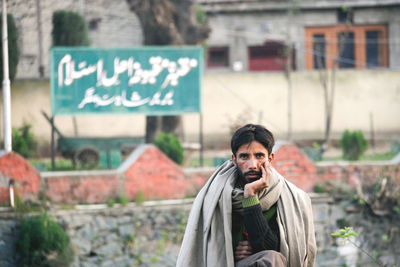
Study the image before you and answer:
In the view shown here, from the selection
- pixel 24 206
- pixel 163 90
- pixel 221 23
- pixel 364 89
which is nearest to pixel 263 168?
pixel 24 206

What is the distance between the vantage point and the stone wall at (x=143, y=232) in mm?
10266

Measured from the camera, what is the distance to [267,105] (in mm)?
15641

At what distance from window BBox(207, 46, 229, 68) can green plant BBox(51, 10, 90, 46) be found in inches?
242

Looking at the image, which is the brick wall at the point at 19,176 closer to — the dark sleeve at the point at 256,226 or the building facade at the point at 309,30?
the dark sleeve at the point at 256,226

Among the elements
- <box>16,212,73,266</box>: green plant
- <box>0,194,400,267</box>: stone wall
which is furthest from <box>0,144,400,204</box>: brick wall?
<box>16,212,73,266</box>: green plant

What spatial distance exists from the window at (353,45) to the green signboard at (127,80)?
28.6 feet

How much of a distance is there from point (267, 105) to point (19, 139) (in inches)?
225

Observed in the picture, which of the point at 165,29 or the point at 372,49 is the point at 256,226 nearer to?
the point at 165,29

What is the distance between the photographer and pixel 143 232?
10750mm

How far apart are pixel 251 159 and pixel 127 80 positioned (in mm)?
8117

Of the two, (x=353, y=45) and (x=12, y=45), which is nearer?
(x=12, y=45)

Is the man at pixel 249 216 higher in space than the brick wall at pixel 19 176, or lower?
higher

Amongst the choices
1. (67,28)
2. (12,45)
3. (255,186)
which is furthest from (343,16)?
(255,186)

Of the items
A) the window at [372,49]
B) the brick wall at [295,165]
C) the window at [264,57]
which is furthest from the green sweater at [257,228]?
the window at [372,49]
